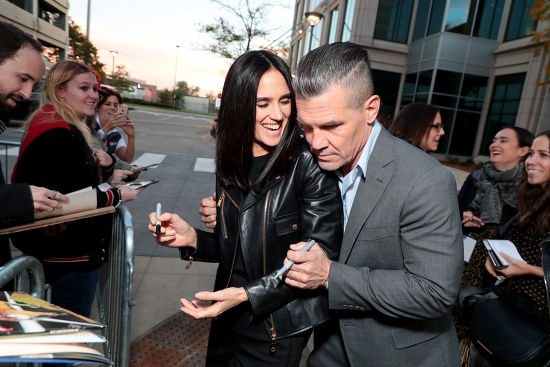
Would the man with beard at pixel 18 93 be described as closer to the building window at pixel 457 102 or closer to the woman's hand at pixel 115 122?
the woman's hand at pixel 115 122

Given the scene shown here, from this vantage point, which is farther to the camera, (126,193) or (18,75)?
(126,193)

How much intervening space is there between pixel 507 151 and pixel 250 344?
3.47m

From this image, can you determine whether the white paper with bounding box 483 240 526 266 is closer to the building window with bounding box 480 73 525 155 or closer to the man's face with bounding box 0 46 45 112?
the man's face with bounding box 0 46 45 112

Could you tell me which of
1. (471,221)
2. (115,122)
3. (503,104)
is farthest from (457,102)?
(115,122)

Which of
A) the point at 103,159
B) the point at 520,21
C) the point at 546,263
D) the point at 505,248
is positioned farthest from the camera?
the point at 520,21

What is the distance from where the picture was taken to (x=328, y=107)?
1.42 m

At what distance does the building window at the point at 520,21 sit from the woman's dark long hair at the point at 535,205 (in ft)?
54.8

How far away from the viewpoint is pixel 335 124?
1.43 m

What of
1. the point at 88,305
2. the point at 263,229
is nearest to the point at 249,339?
the point at 263,229

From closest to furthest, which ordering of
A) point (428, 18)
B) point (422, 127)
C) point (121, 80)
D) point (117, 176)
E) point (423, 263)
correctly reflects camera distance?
point (423, 263) < point (117, 176) < point (422, 127) < point (428, 18) < point (121, 80)

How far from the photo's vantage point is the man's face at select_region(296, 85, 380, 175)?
4.65 feet

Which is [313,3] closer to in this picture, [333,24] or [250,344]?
[333,24]

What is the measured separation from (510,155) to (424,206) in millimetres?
3078

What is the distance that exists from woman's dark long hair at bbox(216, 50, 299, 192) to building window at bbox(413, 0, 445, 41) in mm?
19813
